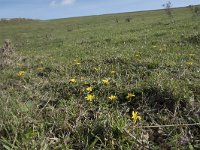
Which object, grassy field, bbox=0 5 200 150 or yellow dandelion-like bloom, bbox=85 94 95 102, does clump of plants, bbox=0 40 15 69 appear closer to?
grassy field, bbox=0 5 200 150

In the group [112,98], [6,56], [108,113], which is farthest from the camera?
[6,56]

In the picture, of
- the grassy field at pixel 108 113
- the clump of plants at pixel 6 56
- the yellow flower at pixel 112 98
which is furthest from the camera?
the clump of plants at pixel 6 56

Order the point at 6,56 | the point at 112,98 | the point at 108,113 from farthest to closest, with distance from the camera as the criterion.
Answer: the point at 6,56 → the point at 112,98 → the point at 108,113

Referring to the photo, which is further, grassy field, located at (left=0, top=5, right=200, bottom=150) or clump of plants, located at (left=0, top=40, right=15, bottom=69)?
clump of plants, located at (left=0, top=40, right=15, bottom=69)

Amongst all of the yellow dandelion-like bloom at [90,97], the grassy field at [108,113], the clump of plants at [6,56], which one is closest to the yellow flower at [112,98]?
the grassy field at [108,113]

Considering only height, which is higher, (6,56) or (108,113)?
(6,56)

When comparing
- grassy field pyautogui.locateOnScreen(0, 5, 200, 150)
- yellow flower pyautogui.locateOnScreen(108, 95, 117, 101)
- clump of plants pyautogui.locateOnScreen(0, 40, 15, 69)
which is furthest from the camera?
clump of plants pyautogui.locateOnScreen(0, 40, 15, 69)

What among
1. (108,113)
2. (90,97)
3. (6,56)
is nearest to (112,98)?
(90,97)

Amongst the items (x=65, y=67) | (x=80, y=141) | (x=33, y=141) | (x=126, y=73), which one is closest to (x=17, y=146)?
(x=33, y=141)

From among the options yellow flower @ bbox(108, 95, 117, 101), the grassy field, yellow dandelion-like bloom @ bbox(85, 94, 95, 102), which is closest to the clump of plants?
the grassy field

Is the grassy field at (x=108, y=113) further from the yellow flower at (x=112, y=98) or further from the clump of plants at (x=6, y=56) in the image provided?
the clump of plants at (x=6, y=56)

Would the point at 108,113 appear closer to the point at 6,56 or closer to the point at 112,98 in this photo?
the point at 112,98

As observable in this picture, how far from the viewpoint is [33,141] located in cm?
351

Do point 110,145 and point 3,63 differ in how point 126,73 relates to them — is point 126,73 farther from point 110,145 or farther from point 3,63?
point 3,63
